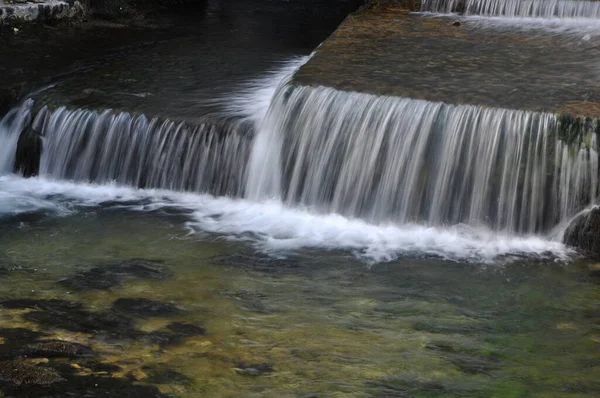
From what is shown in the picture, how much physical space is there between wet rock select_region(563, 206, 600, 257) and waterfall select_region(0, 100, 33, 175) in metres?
5.18

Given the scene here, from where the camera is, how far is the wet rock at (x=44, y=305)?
222 inches

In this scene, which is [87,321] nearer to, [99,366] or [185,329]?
[185,329]

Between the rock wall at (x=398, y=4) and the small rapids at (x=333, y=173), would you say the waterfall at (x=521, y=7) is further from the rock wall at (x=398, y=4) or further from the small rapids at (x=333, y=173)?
the small rapids at (x=333, y=173)

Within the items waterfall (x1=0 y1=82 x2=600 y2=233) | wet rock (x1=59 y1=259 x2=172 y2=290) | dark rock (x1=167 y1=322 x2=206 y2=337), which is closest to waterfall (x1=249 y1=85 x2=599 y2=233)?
waterfall (x1=0 y1=82 x2=600 y2=233)

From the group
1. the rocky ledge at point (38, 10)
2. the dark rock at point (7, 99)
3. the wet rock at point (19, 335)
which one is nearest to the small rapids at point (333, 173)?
the dark rock at point (7, 99)

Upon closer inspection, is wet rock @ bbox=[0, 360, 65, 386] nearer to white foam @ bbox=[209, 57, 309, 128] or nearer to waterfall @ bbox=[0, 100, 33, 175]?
white foam @ bbox=[209, 57, 309, 128]

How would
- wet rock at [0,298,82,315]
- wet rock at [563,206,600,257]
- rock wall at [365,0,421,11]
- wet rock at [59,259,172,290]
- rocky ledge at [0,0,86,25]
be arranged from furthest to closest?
rocky ledge at [0,0,86,25], rock wall at [365,0,421,11], wet rock at [563,206,600,257], wet rock at [59,259,172,290], wet rock at [0,298,82,315]

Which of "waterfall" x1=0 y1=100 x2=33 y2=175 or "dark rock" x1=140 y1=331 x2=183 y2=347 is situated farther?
"waterfall" x1=0 y1=100 x2=33 y2=175

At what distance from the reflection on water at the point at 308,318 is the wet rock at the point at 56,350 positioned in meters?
0.07

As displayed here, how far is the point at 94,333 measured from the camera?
5.29 meters

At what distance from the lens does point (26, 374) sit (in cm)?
457

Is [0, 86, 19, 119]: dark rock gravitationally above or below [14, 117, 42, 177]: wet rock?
above

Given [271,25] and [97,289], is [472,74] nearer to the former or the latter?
[97,289]

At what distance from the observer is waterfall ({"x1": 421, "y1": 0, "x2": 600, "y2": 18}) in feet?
36.1
